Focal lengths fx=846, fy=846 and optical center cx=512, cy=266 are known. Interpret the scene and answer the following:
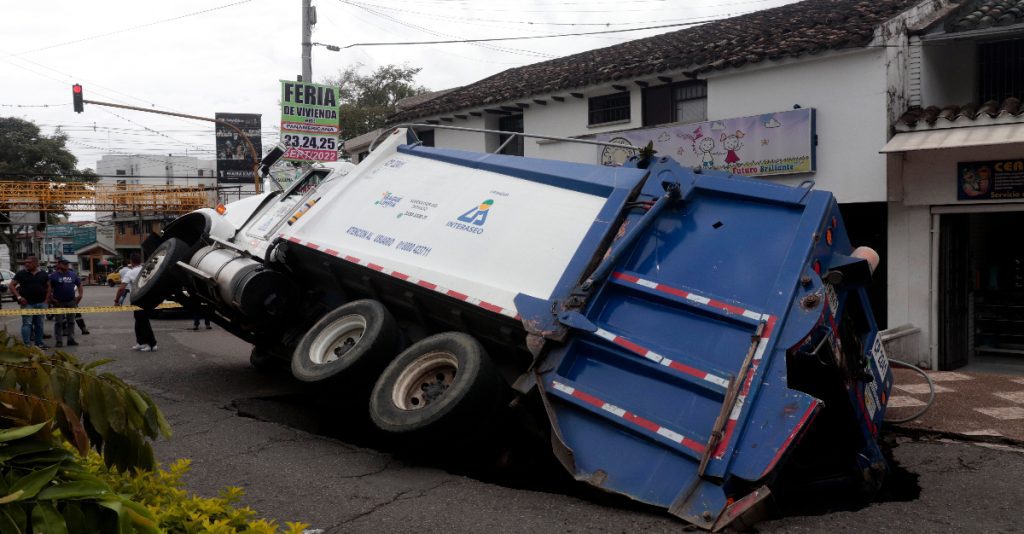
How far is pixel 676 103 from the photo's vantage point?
567 inches

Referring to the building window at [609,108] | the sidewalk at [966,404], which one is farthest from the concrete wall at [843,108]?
the building window at [609,108]

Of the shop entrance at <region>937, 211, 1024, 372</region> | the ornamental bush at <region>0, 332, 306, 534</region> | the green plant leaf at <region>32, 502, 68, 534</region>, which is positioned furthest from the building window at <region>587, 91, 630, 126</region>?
the green plant leaf at <region>32, 502, 68, 534</region>

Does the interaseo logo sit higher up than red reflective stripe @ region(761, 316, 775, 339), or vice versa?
the interaseo logo

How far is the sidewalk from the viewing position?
23.1 ft

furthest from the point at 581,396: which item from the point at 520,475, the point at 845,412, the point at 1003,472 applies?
the point at 1003,472

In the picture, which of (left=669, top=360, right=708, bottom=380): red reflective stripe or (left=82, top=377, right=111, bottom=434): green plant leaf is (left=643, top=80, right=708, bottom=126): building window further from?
(left=82, top=377, right=111, bottom=434): green plant leaf

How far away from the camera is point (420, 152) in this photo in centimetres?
782

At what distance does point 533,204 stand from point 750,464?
2.77 metres

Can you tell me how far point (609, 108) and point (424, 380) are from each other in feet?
34.7

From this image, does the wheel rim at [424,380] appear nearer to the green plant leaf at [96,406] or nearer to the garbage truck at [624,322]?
the garbage truck at [624,322]

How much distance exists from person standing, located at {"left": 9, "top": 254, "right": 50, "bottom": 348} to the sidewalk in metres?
12.1

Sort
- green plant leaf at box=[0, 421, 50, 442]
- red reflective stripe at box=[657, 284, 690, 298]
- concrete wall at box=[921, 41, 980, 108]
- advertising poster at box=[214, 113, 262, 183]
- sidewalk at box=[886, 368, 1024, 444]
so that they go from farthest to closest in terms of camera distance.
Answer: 1. advertising poster at box=[214, 113, 262, 183]
2. concrete wall at box=[921, 41, 980, 108]
3. sidewalk at box=[886, 368, 1024, 444]
4. red reflective stripe at box=[657, 284, 690, 298]
5. green plant leaf at box=[0, 421, 50, 442]

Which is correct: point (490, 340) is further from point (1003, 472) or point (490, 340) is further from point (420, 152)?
point (1003, 472)

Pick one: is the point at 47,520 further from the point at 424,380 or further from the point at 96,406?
the point at 424,380
